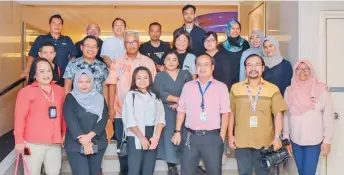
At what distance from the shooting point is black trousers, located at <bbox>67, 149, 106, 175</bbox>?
151 inches

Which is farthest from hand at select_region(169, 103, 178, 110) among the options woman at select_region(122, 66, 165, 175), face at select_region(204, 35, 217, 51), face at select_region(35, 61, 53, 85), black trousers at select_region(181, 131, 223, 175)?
face at select_region(35, 61, 53, 85)

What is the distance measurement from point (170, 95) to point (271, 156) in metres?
1.20

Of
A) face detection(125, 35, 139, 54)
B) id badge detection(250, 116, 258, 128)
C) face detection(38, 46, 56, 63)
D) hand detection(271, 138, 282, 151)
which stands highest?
face detection(125, 35, 139, 54)

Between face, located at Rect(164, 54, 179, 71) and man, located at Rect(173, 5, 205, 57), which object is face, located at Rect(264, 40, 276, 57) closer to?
man, located at Rect(173, 5, 205, 57)

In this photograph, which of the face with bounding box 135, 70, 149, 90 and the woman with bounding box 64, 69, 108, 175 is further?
the face with bounding box 135, 70, 149, 90

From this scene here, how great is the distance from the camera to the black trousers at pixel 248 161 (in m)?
3.91

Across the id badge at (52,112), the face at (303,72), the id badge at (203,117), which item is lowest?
the id badge at (203,117)

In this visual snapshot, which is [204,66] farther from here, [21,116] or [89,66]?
[21,116]

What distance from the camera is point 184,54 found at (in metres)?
4.55

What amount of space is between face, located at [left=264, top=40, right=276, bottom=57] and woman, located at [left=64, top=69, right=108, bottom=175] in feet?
6.50

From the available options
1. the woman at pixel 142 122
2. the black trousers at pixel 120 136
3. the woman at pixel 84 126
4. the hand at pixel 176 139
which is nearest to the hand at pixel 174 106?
the woman at pixel 142 122

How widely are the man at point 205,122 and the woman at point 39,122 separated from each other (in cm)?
123

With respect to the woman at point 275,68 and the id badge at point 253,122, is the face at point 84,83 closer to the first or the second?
the id badge at point 253,122

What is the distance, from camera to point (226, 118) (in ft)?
12.6
